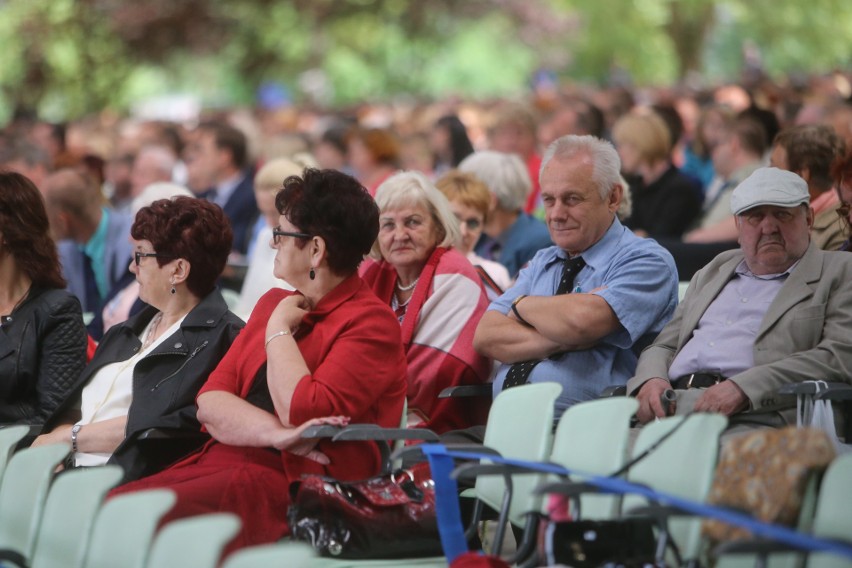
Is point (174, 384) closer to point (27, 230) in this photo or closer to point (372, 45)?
point (27, 230)

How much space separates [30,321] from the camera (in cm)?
525

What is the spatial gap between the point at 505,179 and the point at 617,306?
7.49ft

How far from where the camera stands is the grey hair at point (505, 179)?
686 cm

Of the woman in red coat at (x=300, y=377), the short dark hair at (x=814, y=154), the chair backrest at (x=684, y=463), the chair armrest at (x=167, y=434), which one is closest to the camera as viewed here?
the chair backrest at (x=684, y=463)

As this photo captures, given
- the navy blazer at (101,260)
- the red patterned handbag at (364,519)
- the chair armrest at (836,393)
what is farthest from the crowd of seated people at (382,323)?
the navy blazer at (101,260)

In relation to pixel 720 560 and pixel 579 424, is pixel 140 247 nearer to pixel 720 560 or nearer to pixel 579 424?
pixel 579 424

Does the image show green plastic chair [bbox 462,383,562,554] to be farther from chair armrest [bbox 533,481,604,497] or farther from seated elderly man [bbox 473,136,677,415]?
seated elderly man [bbox 473,136,677,415]

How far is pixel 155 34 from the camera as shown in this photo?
26.7 meters

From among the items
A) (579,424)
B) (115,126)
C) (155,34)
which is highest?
(155,34)

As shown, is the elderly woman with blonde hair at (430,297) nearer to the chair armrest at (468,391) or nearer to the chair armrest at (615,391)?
the chair armrest at (468,391)

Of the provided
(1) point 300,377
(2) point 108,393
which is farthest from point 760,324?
(2) point 108,393

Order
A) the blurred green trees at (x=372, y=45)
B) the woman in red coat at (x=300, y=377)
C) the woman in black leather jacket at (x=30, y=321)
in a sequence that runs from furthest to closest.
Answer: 1. the blurred green trees at (x=372, y=45)
2. the woman in black leather jacket at (x=30, y=321)
3. the woman in red coat at (x=300, y=377)

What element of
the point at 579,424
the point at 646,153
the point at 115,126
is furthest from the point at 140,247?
the point at 115,126

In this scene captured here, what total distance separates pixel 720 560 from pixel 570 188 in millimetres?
2055
